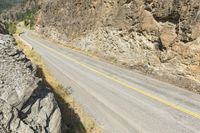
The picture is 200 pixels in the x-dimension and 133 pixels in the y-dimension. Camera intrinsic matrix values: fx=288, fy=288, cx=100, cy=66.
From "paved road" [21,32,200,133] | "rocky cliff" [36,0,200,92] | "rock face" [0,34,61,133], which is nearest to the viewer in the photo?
"rock face" [0,34,61,133]

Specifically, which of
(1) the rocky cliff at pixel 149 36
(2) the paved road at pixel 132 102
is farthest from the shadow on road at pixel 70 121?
(1) the rocky cliff at pixel 149 36

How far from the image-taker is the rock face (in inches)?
313

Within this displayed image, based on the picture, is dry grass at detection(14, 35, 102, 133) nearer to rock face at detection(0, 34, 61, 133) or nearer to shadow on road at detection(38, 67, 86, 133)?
shadow on road at detection(38, 67, 86, 133)

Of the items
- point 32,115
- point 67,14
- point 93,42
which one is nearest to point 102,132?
point 32,115

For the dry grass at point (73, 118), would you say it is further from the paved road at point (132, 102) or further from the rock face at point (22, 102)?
the rock face at point (22, 102)

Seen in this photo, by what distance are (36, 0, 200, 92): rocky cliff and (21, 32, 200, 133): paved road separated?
2.18 m

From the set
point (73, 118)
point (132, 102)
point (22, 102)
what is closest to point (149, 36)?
point (132, 102)

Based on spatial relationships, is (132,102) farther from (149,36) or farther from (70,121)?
(149,36)

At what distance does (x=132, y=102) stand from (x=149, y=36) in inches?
464

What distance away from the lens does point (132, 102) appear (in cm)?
1602

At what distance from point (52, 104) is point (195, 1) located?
635 inches

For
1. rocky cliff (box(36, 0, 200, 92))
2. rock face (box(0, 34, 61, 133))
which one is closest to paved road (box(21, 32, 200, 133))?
rocky cliff (box(36, 0, 200, 92))

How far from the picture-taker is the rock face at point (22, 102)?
7.96 meters

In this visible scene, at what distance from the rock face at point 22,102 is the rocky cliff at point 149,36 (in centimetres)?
1239
